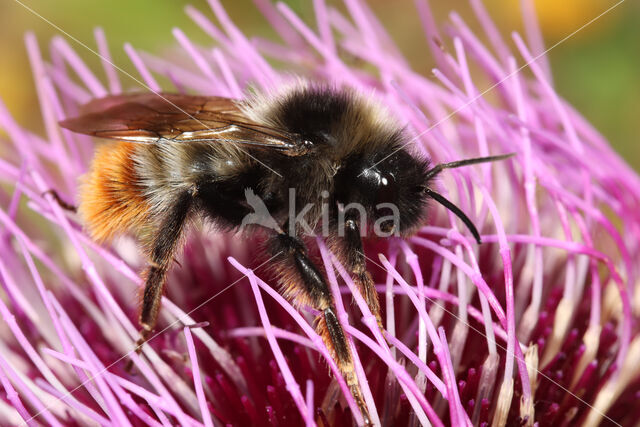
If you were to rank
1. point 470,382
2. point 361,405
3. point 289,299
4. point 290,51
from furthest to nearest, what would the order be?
point 290,51 < point 289,299 < point 470,382 < point 361,405

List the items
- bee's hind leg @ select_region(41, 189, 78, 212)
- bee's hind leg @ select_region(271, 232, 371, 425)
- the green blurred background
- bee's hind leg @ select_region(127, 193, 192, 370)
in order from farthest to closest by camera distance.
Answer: the green blurred background, bee's hind leg @ select_region(41, 189, 78, 212), bee's hind leg @ select_region(127, 193, 192, 370), bee's hind leg @ select_region(271, 232, 371, 425)

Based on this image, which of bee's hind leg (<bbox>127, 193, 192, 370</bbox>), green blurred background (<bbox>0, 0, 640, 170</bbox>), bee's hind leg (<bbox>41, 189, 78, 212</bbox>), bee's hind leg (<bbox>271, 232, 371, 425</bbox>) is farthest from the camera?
green blurred background (<bbox>0, 0, 640, 170</bbox>)

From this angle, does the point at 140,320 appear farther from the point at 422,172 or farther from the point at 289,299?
the point at 422,172

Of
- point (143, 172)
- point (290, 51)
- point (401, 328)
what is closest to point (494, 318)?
point (401, 328)

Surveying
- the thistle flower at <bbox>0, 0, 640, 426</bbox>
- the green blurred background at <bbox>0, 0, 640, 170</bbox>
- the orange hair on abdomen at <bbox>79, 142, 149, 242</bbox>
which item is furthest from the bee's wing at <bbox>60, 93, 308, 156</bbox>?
the green blurred background at <bbox>0, 0, 640, 170</bbox>

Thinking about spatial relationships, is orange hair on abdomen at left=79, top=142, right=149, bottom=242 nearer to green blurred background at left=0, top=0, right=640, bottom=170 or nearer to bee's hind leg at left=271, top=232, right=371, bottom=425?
bee's hind leg at left=271, top=232, right=371, bottom=425

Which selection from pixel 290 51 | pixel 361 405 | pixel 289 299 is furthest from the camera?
pixel 290 51

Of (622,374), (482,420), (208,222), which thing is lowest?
(622,374)
